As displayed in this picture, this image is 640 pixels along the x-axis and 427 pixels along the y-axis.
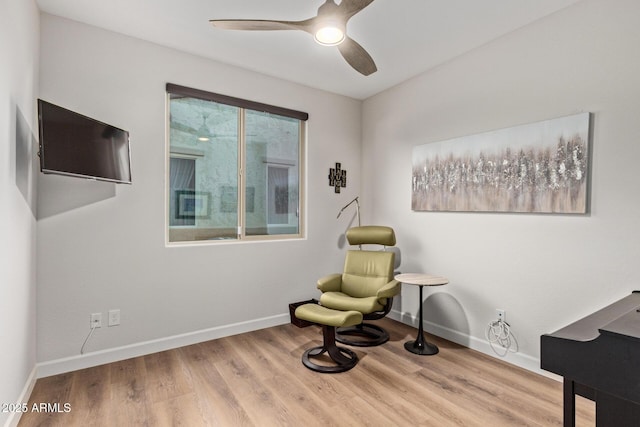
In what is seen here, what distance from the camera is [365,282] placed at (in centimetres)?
335

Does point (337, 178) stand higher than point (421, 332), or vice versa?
point (337, 178)

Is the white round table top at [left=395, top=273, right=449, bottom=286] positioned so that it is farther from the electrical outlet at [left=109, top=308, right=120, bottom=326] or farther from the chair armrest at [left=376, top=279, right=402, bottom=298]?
the electrical outlet at [left=109, top=308, right=120, bottom=326]

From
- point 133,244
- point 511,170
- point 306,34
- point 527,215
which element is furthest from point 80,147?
point 527,215

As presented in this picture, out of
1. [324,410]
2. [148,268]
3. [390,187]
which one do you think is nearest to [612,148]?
[390,187]

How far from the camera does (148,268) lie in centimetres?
290

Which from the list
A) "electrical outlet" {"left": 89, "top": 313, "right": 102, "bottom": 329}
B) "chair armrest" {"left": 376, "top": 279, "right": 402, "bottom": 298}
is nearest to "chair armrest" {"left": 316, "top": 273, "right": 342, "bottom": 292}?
"chair armrest" {"left": 376, "top": 279, "right": 402, "bottom": 298}

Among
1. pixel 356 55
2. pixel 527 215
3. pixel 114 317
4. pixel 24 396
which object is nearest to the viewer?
pixel 24 396

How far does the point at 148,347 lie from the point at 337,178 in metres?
2.67

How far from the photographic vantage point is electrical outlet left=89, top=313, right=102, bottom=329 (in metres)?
2.64

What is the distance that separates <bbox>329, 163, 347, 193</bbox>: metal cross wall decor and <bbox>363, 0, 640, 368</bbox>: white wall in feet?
2.26

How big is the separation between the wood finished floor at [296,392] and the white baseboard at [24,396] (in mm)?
40

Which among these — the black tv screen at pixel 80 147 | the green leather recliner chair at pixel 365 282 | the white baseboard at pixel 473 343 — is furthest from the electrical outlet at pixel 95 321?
the white baseboard at pixel 473 343

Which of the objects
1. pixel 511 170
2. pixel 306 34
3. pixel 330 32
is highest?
pixel 306 34

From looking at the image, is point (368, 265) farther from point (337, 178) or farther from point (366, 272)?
point (337, 178)
